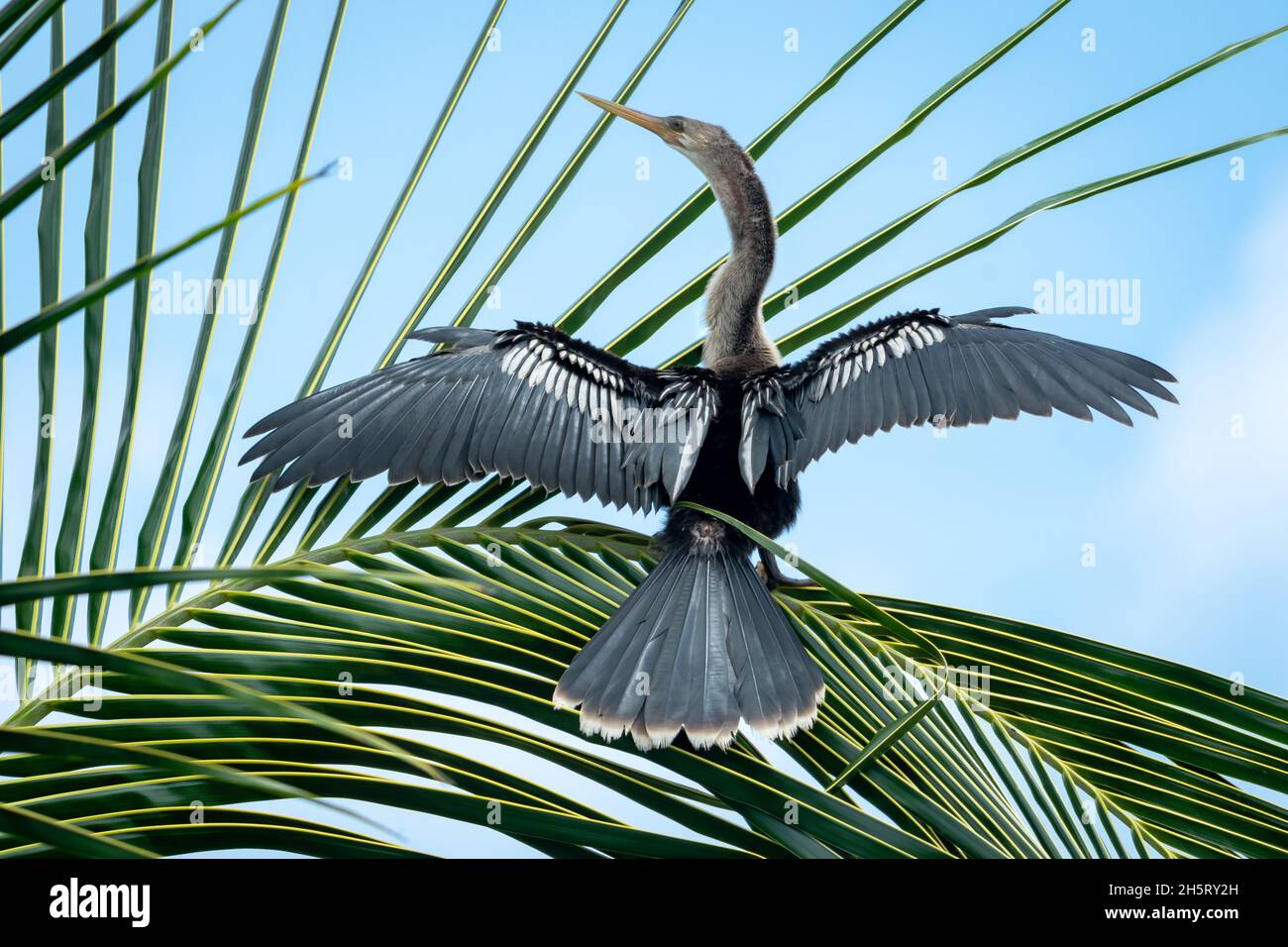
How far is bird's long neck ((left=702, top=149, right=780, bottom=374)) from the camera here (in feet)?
7.43

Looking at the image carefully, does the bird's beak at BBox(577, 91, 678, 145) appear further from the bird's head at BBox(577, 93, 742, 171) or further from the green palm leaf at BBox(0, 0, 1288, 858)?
the green palm leaf at BBox(0, 0, 1288, 858)

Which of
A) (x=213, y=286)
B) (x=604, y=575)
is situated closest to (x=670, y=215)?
(x=604, y=575)

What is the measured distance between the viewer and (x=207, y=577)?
1.56 ft

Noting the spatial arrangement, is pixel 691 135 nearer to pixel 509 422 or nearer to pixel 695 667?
pixel 509 422

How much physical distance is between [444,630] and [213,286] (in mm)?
769

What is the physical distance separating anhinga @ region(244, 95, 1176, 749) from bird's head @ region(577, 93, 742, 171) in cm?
75

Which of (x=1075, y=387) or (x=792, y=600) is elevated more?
(x=1075, y=387)

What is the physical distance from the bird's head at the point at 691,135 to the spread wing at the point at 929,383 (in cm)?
88

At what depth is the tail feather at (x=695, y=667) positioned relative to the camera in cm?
129

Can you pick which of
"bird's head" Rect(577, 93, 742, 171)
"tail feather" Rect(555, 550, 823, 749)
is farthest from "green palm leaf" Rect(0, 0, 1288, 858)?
"bird's head" Rect(577, 93, 742, 171)

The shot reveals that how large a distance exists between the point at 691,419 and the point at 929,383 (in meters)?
0.48

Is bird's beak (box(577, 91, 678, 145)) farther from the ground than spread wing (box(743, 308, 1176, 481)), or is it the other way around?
bird's beak (box(577, 91, 678, 145))

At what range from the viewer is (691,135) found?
275 centimetres
